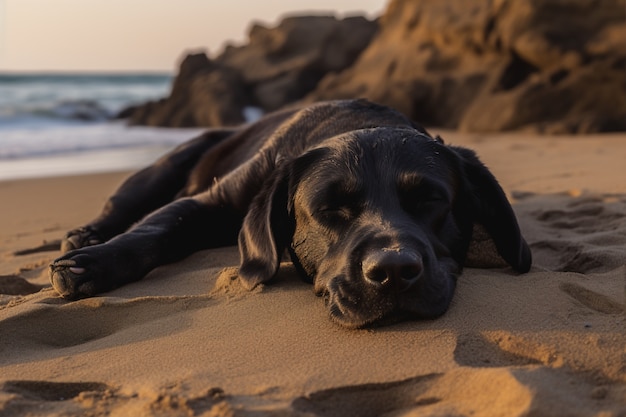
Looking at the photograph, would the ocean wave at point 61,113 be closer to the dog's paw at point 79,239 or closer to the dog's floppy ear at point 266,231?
the dog's paw at point 79,239

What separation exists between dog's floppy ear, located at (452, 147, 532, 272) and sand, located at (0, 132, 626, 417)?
0.12m

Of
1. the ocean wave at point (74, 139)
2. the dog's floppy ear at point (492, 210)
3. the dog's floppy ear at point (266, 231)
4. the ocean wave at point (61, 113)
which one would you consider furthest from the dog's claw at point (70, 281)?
the ocean wave at point (61, 113)

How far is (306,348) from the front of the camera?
2.74 meters

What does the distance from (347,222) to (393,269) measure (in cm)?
60

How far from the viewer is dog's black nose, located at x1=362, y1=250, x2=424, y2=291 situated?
9.06ft

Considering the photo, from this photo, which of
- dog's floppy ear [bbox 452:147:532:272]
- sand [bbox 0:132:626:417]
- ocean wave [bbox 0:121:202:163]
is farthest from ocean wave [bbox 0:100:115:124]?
dog's floppy ear [bbox 452:147:532:272]

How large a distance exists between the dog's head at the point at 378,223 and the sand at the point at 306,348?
0.33ft

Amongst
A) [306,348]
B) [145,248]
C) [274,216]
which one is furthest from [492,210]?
[145,248]

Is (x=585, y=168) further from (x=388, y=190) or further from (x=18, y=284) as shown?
(x=18, y=284)

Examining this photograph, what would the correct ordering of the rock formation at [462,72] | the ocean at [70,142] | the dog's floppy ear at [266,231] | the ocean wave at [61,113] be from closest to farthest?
the dog's floppy ear at [266,231]
the ocean at [70,142]
the rock formation at [462,72]
the ocean wave at [61,113]

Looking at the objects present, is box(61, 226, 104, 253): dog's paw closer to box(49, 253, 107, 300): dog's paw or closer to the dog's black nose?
box(49, 253, 107, 300): dog's paw

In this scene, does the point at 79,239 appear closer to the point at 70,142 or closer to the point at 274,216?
the point at 274,216

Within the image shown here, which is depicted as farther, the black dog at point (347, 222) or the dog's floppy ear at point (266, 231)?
the dog's floppy ear at point (266, 231)

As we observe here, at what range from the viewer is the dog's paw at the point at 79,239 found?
480cm
